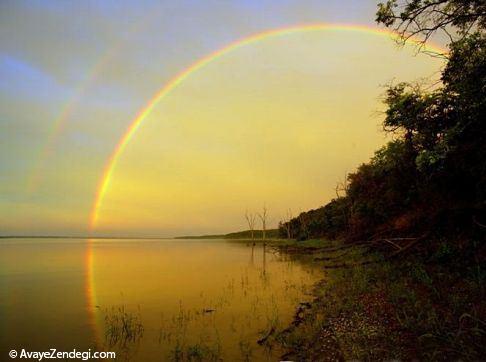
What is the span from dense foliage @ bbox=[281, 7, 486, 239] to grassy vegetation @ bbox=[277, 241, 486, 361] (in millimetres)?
3254

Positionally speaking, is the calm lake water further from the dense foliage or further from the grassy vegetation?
the dense foliage

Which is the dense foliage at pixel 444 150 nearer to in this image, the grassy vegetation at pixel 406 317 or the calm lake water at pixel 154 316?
the grassy vegetation at pixel 406 317

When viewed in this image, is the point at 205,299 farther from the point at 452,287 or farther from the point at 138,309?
the point at 452,287

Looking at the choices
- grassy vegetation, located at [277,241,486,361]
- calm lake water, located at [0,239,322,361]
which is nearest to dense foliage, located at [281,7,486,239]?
grassy vegetation, located at [277,241,486,361]

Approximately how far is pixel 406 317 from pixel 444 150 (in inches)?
396

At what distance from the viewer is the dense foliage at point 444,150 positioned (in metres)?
15.6

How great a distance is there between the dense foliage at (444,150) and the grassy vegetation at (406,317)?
325cm

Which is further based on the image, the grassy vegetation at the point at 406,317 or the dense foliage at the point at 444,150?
the dense foliage at the point at 444,150

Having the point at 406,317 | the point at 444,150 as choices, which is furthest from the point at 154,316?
the point at 444,150

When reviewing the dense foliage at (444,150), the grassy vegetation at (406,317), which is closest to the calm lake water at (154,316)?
the grassy vegetation at (406,317)

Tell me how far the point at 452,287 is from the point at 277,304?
784 centimetres

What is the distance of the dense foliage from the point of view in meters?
15.6

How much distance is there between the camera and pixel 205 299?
20.1 meters

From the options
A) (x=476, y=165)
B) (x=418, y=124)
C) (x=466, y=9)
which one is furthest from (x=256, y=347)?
(x=418, y=124)
